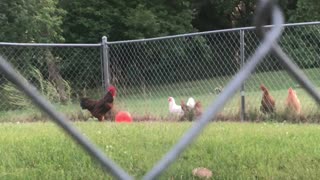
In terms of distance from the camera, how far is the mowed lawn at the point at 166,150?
150 inches

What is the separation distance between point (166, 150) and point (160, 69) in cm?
441

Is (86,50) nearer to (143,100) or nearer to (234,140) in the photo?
(143,100)

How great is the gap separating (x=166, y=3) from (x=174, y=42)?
11265 mm

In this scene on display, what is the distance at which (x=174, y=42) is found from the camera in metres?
8.40

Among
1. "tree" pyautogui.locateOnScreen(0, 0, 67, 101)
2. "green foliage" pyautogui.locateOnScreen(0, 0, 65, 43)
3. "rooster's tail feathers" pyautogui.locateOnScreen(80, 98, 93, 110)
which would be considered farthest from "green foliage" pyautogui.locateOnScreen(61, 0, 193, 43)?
"rooster's tail feathers" pyautogui.locateOnScreen(80, 98, 93, 110)

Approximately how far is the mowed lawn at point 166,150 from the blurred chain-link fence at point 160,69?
2.69 m

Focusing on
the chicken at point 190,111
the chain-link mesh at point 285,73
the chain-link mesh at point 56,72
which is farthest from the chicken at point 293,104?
the chain-link mesh at point 56,72

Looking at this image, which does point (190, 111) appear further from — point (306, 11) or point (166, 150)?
point (306, 11)

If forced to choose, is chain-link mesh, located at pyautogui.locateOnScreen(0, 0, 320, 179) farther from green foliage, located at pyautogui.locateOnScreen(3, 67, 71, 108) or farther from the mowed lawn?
the mowed lawn

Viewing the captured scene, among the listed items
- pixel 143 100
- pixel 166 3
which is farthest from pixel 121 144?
pixel 166 3

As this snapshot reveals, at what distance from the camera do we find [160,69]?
8641mm

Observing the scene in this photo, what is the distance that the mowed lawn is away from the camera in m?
3.81

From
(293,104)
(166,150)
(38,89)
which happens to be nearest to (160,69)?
(38,89)

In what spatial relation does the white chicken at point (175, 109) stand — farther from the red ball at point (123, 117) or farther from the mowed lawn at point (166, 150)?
the mowed lawn at point (166, 150)
